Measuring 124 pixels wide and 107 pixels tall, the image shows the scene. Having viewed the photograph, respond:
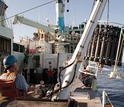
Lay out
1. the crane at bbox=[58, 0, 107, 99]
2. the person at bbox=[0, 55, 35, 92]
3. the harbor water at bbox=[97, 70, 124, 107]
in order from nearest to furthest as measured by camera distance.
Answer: the person at bbox=[0, 55, 35, 92], the crane at bbox=[58, 0, 107, 99], the harbor water at bbox=[97, 70, 124, 107]

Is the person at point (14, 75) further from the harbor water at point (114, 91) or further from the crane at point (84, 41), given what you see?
the harbor water at point (114, 91)

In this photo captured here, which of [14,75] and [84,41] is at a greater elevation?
[84,41]

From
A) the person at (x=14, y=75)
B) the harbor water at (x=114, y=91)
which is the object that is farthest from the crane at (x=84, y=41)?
the harbor water at (x=114, y=91)

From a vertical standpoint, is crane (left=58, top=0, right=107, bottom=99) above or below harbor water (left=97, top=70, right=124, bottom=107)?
above

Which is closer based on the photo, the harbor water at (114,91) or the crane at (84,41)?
the crane at (84,41)

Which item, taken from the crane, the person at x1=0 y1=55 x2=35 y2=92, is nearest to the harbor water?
the crane

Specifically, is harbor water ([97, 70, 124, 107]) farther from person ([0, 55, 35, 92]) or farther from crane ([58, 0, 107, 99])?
person ([0, 55, 35, 92])

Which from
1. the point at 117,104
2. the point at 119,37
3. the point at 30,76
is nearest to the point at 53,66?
the point at 30,76

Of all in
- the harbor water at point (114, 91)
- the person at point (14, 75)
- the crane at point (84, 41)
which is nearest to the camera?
the person at point (14, 75)

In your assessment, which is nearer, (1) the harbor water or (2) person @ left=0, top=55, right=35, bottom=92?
(2) person @ left=0, top=55, right=35, bottom=92

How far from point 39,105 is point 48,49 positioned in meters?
29.5

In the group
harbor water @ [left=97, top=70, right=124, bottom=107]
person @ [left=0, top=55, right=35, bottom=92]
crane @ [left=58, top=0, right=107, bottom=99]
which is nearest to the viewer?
person @ [left=0, top=55, right=35, bottom=92]

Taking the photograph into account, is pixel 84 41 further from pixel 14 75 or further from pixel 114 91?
pixel 114 91

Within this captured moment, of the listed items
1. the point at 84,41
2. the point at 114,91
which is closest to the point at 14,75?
the point at 84,41
